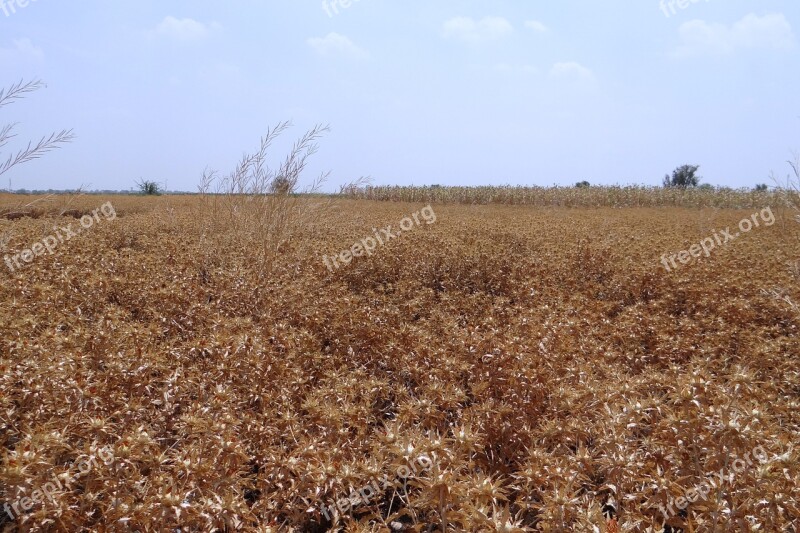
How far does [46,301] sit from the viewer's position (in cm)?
315

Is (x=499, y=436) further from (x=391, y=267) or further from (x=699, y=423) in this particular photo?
(x=391, y=267)

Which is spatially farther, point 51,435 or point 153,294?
point 153,294

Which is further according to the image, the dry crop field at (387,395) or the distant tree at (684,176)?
the distant tree at (684,176)

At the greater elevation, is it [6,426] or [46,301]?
[46,301]

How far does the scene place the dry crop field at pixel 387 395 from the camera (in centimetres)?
164

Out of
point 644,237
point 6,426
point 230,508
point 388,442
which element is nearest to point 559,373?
point 388,442

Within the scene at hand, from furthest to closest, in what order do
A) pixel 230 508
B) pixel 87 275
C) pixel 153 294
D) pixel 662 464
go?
pixel 87 275
pixel 153 294
pixel 662 464
pixel 230 508

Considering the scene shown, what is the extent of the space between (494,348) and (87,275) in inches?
121

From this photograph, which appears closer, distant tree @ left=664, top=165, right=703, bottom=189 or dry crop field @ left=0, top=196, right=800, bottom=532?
dry crop field @ left=0, top=196, right=800, bottom=532

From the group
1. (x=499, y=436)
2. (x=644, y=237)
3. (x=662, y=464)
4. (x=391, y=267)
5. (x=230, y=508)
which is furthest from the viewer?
(x=644, y=237)

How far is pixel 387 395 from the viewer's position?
9.12 ft

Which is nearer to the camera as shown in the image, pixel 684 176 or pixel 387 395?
pixel 387 395

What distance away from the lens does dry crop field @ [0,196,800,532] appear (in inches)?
64.5

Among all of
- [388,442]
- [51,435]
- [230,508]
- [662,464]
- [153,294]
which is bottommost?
[662,464]
